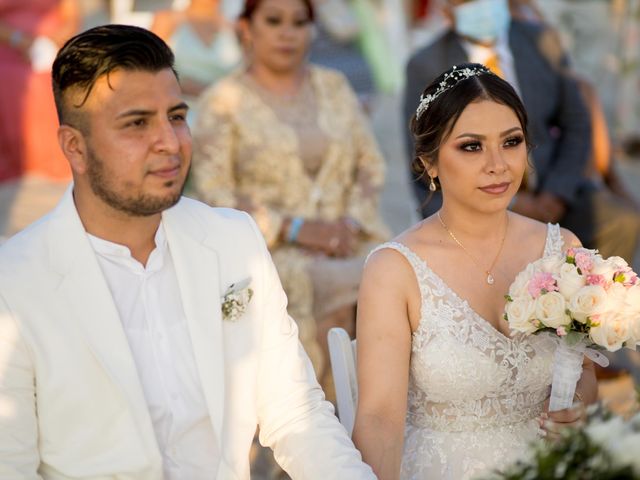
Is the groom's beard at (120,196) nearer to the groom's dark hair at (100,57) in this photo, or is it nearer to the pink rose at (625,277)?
the groom's dark hair at (100,57)

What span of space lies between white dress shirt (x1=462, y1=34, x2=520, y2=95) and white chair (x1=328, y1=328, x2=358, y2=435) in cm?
258

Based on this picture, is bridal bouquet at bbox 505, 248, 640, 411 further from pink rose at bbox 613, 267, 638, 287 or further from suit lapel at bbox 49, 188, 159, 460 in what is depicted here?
suit lapel at bbox 49, 188, 159, 460

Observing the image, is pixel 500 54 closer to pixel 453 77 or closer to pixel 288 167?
pixel 288 167

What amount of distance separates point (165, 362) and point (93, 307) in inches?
10.6

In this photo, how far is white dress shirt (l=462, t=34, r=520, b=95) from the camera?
18.4 feet

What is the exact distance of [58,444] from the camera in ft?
9.30

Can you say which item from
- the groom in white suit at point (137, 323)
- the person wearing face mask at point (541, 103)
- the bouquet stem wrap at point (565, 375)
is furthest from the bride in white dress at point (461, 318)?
the person wearing face mask at point (541, 103)

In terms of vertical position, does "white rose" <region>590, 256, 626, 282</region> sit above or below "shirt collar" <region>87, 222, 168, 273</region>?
above

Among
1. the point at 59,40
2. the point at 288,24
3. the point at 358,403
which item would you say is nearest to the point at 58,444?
the point at 358,403

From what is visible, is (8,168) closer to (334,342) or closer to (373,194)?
(373,194)

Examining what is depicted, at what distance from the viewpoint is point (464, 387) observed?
3402mm

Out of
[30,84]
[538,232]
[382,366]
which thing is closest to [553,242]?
[538,232]

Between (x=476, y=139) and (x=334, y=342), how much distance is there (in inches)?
31.7

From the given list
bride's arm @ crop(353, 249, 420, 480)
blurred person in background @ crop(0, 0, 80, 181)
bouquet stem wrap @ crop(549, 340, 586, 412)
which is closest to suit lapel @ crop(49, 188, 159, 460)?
bride's arm @ crop(353, 249, 420, 480)
